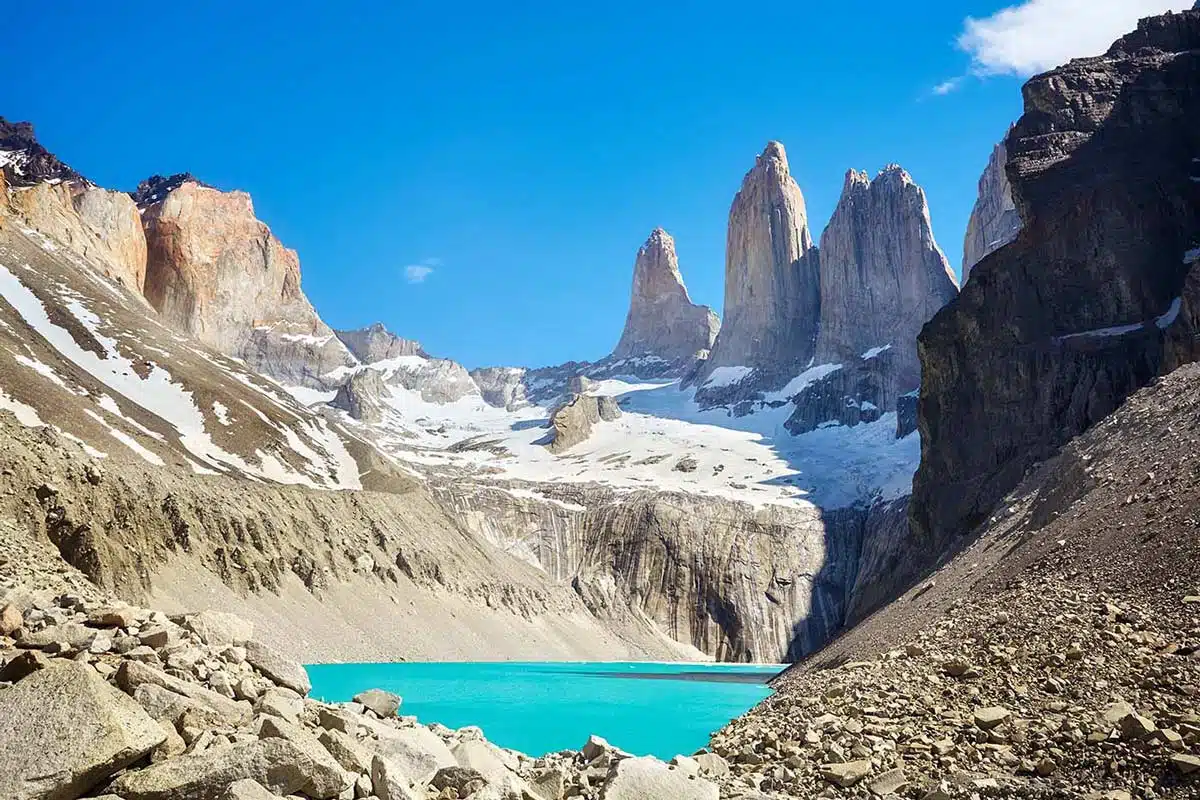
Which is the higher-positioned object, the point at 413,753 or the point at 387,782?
the point at 387,782

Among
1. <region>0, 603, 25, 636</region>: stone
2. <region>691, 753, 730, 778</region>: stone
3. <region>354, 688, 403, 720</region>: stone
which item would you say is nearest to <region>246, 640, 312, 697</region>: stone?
<region>354, 688, 403, 720</region>: stone

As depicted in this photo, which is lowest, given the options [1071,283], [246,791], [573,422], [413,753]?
[413,753]

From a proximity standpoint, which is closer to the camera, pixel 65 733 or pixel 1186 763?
pixel 65 733

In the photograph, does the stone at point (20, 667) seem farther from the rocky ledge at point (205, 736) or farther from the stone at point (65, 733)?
the stone at point (65, 733)

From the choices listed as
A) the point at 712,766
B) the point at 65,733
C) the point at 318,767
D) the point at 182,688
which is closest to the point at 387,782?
the point at 318,767

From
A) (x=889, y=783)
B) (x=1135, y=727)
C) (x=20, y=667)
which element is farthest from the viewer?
(x=889, y=783)

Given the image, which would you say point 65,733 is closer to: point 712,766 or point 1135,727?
point 712,766
